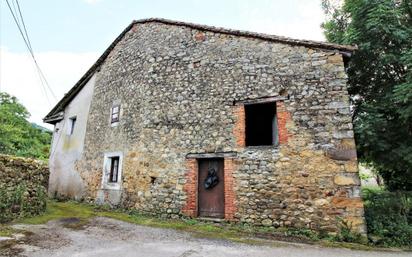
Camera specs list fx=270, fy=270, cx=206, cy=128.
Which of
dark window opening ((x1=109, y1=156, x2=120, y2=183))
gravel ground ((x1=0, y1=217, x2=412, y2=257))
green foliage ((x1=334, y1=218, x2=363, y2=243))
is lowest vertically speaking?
gravel ground ((x1=0, y1=217, x2=412, y2=257))

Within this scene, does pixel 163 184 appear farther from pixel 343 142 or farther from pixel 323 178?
pixel 343 142

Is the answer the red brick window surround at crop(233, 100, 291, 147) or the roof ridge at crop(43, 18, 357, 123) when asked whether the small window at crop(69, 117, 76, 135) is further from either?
the red brick window surround at crop(233, 100, 291, 147)

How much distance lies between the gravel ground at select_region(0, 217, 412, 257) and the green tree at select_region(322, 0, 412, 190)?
3369 mm

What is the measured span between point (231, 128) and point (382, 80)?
5.26 metres

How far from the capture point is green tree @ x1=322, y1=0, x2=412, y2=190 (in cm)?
743

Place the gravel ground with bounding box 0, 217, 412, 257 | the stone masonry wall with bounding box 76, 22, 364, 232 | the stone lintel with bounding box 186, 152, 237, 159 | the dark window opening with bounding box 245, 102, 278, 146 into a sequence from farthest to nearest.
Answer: the dark window opening with bounding box 245, 102, 278, 146
the stone lintel with bounding box 186, 152, 237, 159
the stone masonry wall with bounding box 76, 22, 364, 232
the gravel ground with bounding box 0, 217, 412, 257

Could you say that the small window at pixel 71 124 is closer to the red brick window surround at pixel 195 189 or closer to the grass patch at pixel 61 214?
the grass patch at pixel 61 214

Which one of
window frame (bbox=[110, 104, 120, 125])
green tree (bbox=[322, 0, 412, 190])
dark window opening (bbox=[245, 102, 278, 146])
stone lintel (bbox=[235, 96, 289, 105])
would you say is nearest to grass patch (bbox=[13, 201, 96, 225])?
window frame (bbox=[110, 104, 120, 125])

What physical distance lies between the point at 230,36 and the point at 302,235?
Answer: 19.7 ft

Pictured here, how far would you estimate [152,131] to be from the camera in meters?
8.85

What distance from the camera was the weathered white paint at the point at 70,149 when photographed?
37.2ft

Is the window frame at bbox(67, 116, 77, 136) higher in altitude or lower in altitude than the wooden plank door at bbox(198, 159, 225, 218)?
higher

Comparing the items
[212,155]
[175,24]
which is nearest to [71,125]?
[175,24]

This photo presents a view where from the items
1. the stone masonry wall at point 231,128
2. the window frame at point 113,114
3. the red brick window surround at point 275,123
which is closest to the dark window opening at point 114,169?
the stone masonry wall at point 231,128
